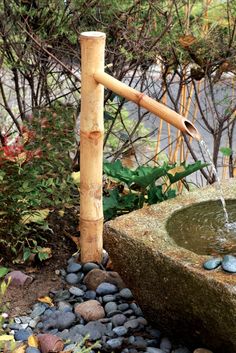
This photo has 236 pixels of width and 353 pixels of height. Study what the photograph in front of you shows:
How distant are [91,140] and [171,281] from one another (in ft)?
2.46

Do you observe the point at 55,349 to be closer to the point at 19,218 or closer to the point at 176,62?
the point at 19,218

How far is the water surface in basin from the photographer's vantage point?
2332 mm

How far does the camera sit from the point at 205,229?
2455 mm

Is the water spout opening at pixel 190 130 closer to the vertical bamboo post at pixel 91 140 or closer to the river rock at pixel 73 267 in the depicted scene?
the vertical bamboo post at pixel 91 140

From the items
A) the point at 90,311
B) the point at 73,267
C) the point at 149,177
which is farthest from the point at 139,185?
the point at 90,311

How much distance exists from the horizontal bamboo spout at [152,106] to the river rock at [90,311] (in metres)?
0.80

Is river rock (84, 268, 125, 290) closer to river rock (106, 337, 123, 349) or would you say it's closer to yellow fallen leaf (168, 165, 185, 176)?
river rock (106, 337, 123, 349)

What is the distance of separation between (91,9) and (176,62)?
0.54 metres

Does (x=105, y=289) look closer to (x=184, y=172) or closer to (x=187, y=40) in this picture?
(x=184, y=172)

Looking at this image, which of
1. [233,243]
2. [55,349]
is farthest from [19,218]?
[233,243]

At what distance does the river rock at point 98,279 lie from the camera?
271 centimetres

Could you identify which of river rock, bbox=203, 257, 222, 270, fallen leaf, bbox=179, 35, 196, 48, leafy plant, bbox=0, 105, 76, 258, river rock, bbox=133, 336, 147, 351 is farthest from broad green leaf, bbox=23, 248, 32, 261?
fallen leaf, bbox=179, 35, 196, 48

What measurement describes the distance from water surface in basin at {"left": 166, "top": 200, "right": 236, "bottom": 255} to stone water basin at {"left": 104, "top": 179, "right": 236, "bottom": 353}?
0.08 ft

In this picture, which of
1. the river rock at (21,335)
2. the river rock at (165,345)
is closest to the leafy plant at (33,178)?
the river rock at (21,335)
